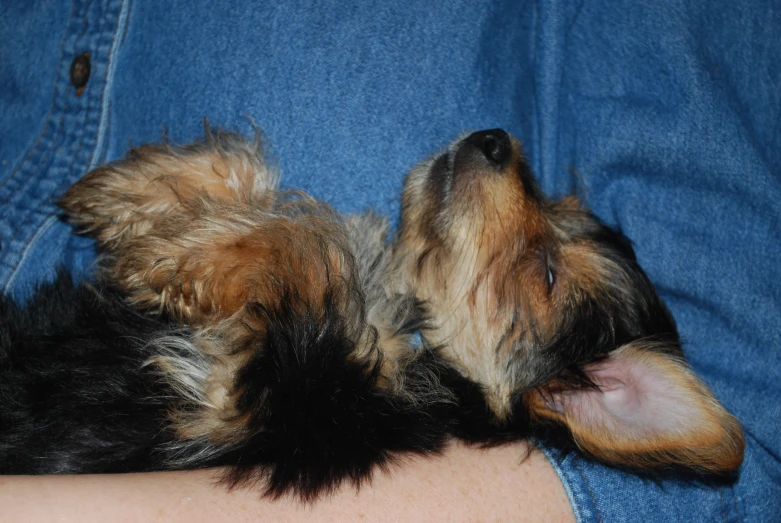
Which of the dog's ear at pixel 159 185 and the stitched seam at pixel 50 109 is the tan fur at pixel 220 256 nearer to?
the dog's ear at pixel 159 185

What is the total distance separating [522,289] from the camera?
8.77 ft

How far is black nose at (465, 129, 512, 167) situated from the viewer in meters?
2.59

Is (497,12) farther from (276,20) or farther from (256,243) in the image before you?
(256,243)

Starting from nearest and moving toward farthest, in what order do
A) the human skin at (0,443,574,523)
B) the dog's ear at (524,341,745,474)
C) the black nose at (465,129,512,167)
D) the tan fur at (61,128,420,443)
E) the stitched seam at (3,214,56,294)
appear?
the human skin at (0,443,574,523) < the dog's ear at (524,341,745,474) < the tan fur at (61,128,420,443) < the stitched seam at (3,214,56,294) < the black nose at (465,129,512,167)

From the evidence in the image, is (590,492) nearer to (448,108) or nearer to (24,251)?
(448,108)

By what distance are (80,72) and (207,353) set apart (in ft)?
4.17

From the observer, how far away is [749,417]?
93.4 inches

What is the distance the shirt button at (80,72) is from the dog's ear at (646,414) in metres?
2.21

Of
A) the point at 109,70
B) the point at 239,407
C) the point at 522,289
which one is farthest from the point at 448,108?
the point at 239,407

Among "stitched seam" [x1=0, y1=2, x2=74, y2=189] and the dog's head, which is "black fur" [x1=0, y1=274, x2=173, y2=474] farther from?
the dog's head

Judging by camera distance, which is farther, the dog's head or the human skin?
the dog's head

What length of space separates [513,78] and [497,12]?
301 millimetres

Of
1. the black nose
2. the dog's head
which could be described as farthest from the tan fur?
the black nose

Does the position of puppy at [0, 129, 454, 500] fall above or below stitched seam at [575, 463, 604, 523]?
above
